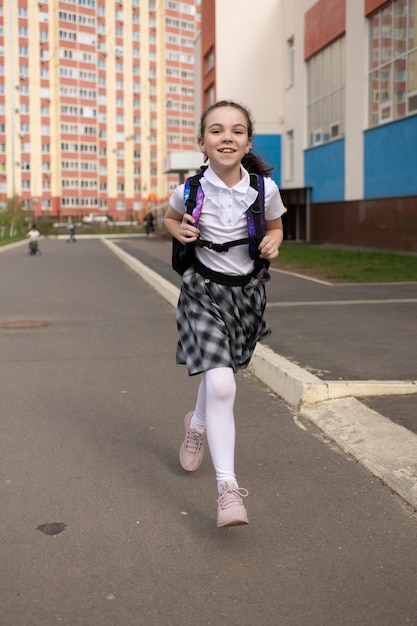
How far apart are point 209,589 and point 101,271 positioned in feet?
64.1

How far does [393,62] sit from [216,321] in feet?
84.6

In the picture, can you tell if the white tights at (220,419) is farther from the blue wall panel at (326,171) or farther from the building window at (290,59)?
the building window at (290,59)

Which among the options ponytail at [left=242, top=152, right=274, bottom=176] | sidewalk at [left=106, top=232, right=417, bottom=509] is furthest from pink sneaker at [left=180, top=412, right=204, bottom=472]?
ponytail at [left=242, top=152, right=274, bottom=176]

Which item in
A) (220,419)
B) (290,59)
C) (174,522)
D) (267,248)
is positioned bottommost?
(174,522)

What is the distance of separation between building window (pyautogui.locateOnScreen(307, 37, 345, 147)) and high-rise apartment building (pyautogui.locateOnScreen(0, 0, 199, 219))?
219 ft

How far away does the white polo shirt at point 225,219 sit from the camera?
375cm

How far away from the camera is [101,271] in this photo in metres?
22.1

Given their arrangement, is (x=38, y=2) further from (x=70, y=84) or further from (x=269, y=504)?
(x=269, y=504)

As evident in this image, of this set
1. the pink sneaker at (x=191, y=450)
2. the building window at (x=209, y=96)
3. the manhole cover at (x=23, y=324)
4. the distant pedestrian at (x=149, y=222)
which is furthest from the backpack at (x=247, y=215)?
the distant pedestrian at (x=149, y=222)

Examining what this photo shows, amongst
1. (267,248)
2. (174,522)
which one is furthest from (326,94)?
(174,522)

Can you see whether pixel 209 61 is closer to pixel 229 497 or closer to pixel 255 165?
pixel 255 165

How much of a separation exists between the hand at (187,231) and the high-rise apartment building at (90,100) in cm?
10051

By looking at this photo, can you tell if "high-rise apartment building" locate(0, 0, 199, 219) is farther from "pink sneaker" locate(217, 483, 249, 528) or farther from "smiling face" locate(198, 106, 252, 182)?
"pink sneaker" locate(217, 483, 249, 528)

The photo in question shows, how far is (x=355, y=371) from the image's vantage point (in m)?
6.67
